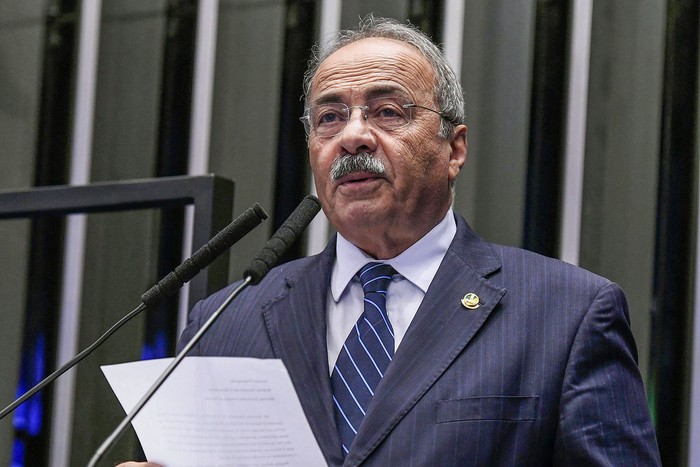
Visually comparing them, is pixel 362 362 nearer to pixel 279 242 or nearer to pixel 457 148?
pixel 279 242

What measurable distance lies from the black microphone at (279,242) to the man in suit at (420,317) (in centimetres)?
27

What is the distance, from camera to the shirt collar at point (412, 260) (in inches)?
68.0

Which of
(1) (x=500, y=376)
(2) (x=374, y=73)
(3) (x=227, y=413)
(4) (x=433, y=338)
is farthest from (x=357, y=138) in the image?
(3) (x=227, y=413)

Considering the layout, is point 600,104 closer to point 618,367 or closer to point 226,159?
point 226,159

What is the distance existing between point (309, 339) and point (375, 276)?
0.16m

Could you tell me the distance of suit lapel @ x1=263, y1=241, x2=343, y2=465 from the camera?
5.03 ft

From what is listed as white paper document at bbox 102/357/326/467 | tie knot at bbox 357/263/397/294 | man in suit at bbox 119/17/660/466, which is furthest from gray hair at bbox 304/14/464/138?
white paper document at bbox 102/357/326/467

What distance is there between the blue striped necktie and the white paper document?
0.29 meters

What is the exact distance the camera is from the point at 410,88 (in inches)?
72.6

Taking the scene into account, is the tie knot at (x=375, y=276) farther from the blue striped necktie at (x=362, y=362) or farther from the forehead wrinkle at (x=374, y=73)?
the forehead wrinkle at (x=374, y=73)

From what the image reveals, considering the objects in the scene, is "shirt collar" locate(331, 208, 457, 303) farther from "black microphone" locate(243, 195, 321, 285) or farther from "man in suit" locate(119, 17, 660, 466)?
"black microphone" locate(243, 195, 321, 285)

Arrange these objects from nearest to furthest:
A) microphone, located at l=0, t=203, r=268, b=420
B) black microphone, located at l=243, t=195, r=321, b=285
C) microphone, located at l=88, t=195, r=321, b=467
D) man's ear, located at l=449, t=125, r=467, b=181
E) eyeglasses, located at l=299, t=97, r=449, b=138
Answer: microphone, located at l=88, t=195, r=321, b=467, black microphone, located at l=243, t=195, r=321, b=285, microphone, located at l=0, t=203, r=268, b=420, eyeglasses, located at l=299, t=97, r=449, b=138, man's ear, located at l=449, t=125, r=467, b=181

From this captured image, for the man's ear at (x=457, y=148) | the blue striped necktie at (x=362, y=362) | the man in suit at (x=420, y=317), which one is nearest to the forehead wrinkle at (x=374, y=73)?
the man in suit at (x=420, y=317)

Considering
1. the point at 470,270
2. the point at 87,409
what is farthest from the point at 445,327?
the point at 87,409
